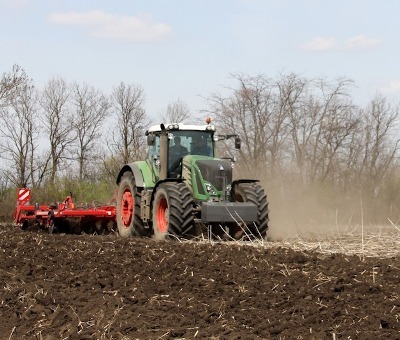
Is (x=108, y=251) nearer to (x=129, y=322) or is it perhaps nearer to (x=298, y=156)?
(x=129, y=322)

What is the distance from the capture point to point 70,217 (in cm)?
1510

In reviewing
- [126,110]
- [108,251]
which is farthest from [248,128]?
[108,251]

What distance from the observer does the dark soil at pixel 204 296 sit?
17.4ft

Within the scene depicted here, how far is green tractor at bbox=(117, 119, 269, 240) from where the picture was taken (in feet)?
37.6

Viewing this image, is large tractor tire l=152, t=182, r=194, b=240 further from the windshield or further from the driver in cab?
the windshield

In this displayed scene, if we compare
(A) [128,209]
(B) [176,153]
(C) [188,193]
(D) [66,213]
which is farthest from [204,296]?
(D) [66,213]

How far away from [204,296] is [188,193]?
5367 mm

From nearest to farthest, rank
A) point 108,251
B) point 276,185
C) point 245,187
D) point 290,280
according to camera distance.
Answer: point 290,280 → point 108,251 → point 245,187 → point 276,185

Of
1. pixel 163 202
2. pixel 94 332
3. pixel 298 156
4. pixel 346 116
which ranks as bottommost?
pixel 94 332

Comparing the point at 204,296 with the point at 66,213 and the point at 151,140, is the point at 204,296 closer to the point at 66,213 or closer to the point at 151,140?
the point at 151,140

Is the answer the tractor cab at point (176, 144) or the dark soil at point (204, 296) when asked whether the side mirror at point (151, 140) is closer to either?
the tractor cab at point (176, 144)

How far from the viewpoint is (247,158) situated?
28.5 meters

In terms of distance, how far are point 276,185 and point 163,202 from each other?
12.1m

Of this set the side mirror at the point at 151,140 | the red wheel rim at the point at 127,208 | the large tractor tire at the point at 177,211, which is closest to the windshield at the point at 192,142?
the side mirror at the point at 151,140
